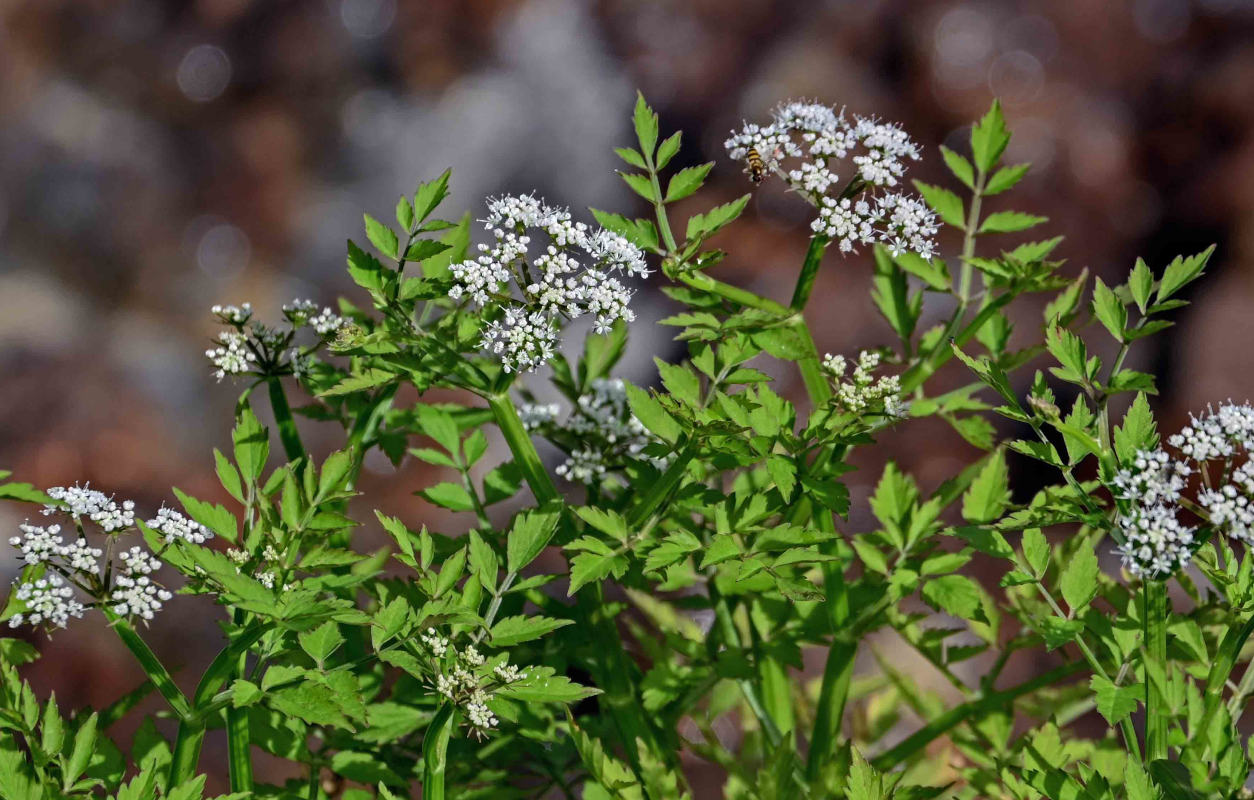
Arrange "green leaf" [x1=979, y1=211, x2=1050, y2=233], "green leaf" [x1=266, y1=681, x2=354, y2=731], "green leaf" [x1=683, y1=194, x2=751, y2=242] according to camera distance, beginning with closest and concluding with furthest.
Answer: "green leaf" [x1=266, y1=681, x2=354, y2=731]
"green leaf" [x1=683, y1=194, x2=751, y2=242]
"green leaf" [x1=979, y1=211, x2=1050, y2=233]

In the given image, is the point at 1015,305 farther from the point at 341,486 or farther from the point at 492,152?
the point at 341,486

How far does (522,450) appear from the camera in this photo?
5.94 feet

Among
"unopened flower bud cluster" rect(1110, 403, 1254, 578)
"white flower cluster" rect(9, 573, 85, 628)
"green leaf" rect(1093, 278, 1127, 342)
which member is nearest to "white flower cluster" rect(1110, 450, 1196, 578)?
"unopened flower bud cluster" rect(1110, 403, 1254, 578)

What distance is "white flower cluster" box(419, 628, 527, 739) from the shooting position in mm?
1441

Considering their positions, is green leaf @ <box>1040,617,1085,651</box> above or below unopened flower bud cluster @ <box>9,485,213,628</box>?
below

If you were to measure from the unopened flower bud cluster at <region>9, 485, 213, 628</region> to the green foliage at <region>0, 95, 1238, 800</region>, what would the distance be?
30mm

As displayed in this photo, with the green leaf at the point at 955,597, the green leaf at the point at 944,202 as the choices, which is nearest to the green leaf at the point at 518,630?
the green leaf at the point at 955,597

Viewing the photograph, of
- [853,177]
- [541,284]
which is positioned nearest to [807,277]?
[853,177]

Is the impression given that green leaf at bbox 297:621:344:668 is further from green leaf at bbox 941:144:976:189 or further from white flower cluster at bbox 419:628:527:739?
green leaf at bbox 941:144:976:189

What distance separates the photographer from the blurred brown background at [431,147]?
405 centimetres

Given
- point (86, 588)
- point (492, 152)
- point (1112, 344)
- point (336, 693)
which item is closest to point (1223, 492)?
point (336, 693)

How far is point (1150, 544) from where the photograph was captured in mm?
1417

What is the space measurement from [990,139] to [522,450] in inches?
40.7

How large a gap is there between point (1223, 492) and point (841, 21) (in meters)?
3.64
